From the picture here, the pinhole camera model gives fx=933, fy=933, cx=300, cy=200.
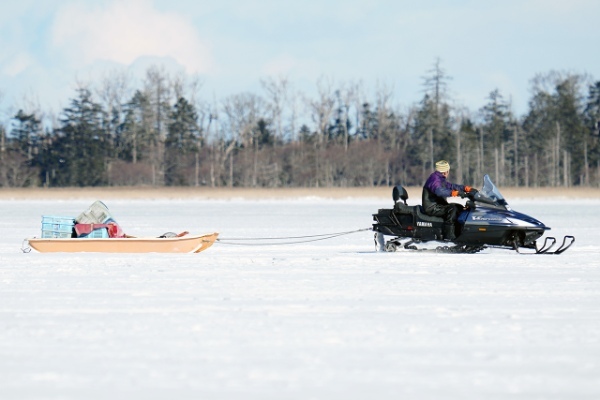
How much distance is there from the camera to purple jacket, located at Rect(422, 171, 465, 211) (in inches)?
444

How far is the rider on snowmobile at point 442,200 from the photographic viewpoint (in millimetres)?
11266

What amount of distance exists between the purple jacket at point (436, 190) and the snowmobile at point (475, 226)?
142 mm

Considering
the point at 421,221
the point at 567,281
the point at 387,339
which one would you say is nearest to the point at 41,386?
the point at 387,339

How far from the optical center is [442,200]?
1139cm

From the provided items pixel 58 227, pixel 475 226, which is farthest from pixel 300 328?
pixel 58 227

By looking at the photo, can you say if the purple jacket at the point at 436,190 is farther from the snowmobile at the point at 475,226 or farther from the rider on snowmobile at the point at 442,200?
the snowmobile at the point at 475,226

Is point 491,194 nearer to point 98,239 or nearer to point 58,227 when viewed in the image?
point 98,239

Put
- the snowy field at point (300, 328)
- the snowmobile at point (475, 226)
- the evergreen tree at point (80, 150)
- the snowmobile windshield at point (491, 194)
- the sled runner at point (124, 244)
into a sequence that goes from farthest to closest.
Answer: the evergreen tree at point (80, 150) < the sled runner at point (124, 244) < the snowmobile windshield at point (491, 194) < the snowmobile at point (475, 226) < the snowy field at point (300, 328)

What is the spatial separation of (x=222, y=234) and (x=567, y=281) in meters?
8.33

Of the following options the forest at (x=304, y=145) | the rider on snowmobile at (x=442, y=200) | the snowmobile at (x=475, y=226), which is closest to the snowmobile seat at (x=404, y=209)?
the snowmobile at (x=475, y=226)

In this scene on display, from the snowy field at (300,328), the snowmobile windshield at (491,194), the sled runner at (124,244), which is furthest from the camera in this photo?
the sled runner at (124,244)

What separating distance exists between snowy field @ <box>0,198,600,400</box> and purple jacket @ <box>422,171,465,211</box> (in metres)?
1.01

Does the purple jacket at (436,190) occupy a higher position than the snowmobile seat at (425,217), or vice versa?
the purple jacket at (436,190)

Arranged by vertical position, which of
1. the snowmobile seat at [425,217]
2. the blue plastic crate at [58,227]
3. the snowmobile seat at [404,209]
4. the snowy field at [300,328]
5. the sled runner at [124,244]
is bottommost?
the snowy field at [300,328]
